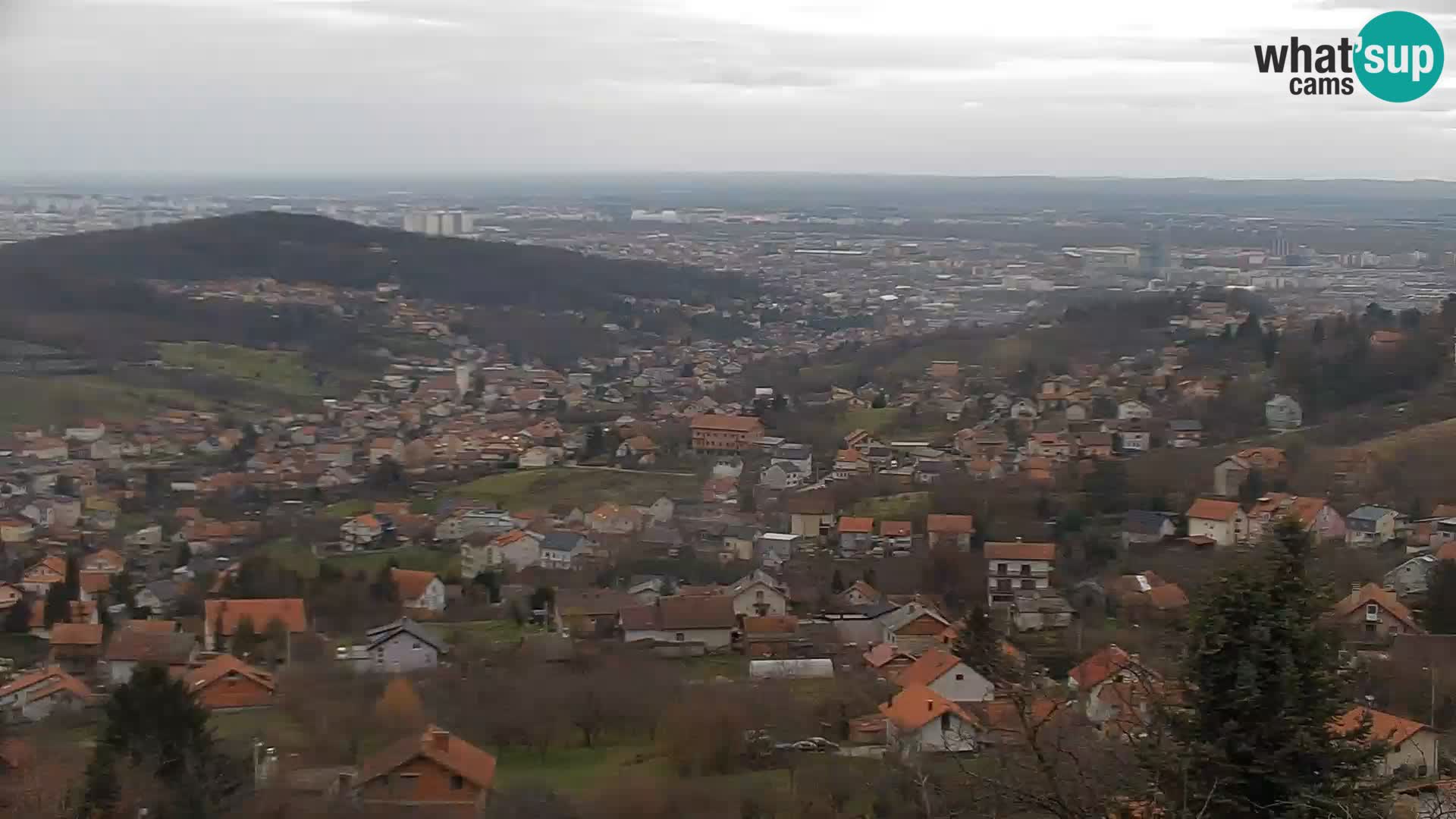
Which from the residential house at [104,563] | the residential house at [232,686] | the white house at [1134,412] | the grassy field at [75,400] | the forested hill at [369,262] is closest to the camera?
the residential house at [232,686]

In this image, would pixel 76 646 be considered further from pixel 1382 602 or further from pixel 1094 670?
pixel 1382 602

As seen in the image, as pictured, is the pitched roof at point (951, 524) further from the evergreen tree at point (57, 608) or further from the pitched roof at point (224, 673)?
the evergreen tree at point (57, 608)

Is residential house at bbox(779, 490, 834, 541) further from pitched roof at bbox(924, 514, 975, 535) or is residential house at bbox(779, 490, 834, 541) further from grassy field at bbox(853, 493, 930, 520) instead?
pitched roof at bbox(924, 514, 975, 535)

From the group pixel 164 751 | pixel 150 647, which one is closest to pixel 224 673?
pixel 150 647

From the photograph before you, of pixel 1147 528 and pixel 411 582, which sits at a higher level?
pixel 1147 528

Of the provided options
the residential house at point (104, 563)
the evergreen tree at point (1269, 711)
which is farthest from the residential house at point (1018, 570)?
the evergreen tree at point (1269, 711)

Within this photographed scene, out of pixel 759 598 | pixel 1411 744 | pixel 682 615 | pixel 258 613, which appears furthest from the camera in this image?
pixel 759 598

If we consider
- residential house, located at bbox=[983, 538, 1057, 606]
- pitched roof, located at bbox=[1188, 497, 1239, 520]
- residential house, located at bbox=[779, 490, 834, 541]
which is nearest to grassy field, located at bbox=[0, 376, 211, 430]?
residential house, located at bbox=[779, 490, 834, 541]
